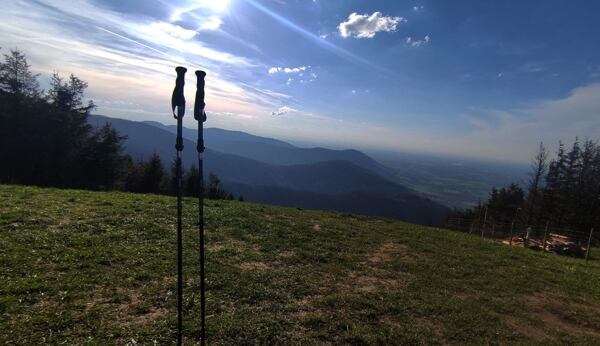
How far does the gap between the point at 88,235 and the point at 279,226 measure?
8968mm

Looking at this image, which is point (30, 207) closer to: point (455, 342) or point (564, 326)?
point (455, 342)

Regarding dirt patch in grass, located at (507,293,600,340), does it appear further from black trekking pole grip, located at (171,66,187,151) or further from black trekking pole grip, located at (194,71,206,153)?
black trekking pole grip, located at (171,66,187,151)

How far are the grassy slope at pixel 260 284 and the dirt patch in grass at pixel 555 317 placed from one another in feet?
0.18

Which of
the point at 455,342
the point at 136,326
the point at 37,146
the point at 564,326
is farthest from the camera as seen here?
the point at 37,146

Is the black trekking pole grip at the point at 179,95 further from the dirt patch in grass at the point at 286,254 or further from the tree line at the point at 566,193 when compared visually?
the tree line at the point at 566,193

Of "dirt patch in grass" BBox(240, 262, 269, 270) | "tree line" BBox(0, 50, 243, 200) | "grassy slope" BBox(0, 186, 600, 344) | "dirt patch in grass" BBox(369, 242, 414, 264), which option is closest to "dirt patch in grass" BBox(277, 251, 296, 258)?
"grassy slope" BBox(0, 186, 600, 344)

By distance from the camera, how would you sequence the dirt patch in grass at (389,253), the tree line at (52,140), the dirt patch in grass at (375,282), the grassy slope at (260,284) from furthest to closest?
the tree line at (52,140) < the dirt patch in grass at (389,253) < the dirt patch in grass at (375,282) < the grassy slope at (260,284)

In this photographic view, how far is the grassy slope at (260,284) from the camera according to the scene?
25.5ft

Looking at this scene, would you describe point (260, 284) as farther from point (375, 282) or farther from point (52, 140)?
point (52, 140)

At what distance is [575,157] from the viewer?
184 feet

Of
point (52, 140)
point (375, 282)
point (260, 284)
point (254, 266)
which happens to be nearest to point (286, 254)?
point (254, 266)

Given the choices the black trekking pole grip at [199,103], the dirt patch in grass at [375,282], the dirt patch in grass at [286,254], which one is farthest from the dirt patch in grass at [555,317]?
the black trekking pole grip at [199,103]

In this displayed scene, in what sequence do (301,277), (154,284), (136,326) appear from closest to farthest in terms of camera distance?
(136,326)
(154,284)
(301,277)

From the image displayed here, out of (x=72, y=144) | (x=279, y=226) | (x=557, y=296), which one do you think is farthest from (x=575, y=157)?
(x=72, y=144)
